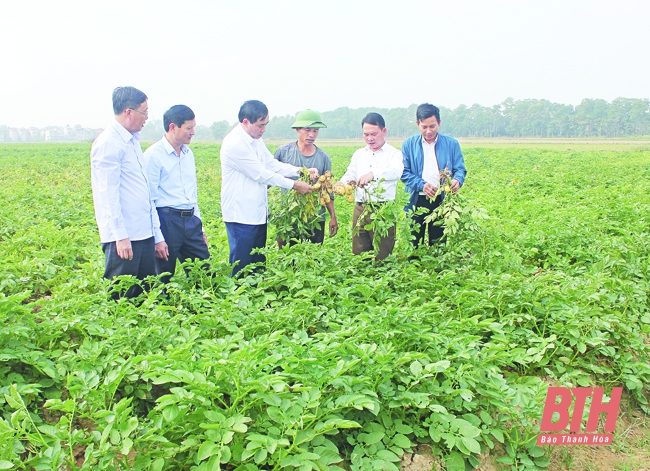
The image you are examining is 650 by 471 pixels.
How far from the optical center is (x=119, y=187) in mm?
3191

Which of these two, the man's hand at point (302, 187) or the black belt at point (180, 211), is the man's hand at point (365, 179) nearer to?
the man's hand at point (302, 187)

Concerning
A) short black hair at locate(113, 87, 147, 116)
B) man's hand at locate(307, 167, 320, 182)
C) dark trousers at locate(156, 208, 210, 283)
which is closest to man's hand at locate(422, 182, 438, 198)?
man's hand at locate(307, 167, 320, 182)

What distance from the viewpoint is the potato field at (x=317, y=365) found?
6.17 feet

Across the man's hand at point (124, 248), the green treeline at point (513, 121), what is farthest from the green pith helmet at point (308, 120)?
the green treeline at point (513, 121)

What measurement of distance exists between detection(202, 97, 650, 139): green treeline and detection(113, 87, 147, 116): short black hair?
81599mm

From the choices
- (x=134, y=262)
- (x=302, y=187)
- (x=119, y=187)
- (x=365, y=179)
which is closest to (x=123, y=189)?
(x=119, y=187)

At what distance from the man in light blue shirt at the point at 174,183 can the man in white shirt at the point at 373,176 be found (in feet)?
4.43

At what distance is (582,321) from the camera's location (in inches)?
117

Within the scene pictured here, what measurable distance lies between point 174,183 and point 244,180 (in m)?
0.54

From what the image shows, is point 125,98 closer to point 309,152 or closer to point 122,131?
point 122,131

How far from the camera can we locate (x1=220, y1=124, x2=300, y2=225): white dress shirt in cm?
383

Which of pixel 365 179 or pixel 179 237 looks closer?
pixel 179 237

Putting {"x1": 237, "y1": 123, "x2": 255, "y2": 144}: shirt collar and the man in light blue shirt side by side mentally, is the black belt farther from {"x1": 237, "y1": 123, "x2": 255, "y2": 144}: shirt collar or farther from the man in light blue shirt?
{"x1": 237, "y1": 123, "x2": 255, "y2": 144}: shirt collar

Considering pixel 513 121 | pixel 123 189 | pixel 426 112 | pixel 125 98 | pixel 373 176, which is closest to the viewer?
pixel 125 98
